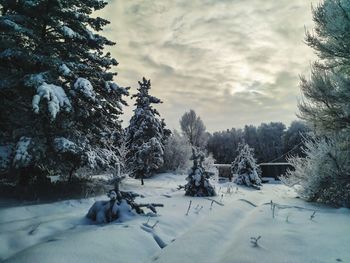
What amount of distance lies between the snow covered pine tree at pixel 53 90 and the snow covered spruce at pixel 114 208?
296cm

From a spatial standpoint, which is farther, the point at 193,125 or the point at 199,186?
the point at 193,125

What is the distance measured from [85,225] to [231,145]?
63565 millimetres

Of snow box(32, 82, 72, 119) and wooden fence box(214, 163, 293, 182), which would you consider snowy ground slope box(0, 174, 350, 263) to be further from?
wooden fence box(214, 163, 293, 182)

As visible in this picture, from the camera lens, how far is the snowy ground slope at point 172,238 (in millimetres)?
4328

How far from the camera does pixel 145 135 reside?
2552cm

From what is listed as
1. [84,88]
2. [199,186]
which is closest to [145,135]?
[199,186]

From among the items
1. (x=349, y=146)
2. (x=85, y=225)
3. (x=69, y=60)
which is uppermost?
(x=69, y=60)

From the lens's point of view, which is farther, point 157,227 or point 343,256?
point 157,227

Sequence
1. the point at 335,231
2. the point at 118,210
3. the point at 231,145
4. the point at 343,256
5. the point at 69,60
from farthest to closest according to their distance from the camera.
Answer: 1. the point at 231,145
2. the point at 69,60
3. the point at 118,210
4. the point at 335,231
5. the point at 343,256

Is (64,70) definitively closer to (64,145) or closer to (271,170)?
(64,145)

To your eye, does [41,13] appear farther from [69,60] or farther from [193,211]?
[193,211]

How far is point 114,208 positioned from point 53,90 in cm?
444

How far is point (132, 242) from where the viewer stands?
507 cm

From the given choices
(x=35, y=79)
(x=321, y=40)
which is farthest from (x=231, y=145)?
(x=35, y=79)
